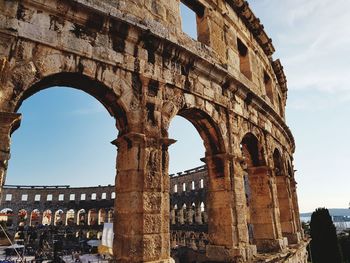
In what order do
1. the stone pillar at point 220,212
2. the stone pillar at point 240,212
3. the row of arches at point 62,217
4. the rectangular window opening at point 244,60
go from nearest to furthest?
the stone pillar at point 220,212, the stone pillar at point 240,212, the rectangular window opening at point 244,60, the row of arches at point 62,217

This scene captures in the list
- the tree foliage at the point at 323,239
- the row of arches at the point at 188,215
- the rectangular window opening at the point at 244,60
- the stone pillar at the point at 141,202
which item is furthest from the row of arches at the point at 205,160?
the row of arches at the point at 188,215

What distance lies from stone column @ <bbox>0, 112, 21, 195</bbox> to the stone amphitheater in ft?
0.03

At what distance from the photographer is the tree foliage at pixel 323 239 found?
16.4m

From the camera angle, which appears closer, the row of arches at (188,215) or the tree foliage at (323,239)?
the tree foliage at (323,239)

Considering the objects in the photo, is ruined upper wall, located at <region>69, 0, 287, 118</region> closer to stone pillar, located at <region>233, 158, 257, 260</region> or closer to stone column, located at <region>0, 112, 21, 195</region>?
stone column, located at <region>0, 112, 21, 195</region>

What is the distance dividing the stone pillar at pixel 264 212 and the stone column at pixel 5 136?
645 centimetres

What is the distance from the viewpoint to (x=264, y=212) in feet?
24.8

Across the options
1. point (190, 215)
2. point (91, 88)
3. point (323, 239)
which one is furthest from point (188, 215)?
point (91, 88)

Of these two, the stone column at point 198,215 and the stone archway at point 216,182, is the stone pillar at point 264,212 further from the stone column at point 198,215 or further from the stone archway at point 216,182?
the stone column at point 198,215

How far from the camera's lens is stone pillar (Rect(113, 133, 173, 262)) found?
3934mm

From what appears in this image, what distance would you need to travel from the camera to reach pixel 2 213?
35438 mm

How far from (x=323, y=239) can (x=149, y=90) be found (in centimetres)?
A: 1726

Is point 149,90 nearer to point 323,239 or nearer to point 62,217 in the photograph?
point 323,239

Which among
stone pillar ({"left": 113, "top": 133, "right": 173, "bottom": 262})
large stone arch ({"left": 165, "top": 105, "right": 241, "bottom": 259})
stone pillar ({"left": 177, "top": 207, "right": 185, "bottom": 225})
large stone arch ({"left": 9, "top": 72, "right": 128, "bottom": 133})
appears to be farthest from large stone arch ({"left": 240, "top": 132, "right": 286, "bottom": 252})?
stone pillar ({"left": 177, "top": 207, "right": 185, "bottom": 225})
